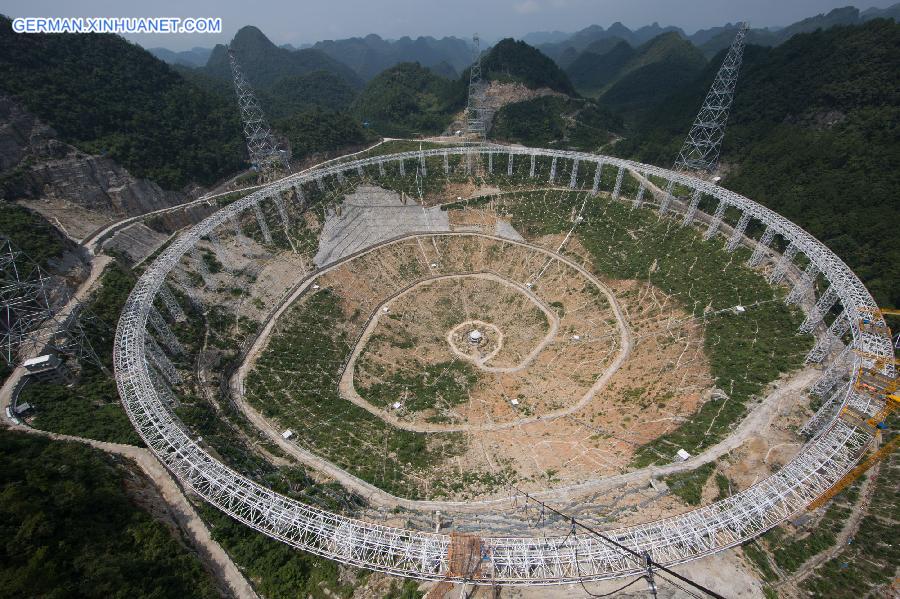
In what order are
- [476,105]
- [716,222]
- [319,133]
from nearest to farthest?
[716,222]
[319,133]
[476,105]

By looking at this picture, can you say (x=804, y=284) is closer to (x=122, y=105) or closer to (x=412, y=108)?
(x=122, y=105)

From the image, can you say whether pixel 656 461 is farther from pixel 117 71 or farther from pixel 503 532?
pixel 117 71

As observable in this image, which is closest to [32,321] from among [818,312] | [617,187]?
[617,187]

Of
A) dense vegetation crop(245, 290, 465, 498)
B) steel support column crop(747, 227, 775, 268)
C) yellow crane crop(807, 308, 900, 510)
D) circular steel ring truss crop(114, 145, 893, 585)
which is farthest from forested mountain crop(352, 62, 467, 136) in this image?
yellow crane crop(807, 308, 900, 510)

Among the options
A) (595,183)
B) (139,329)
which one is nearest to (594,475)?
(139,329)

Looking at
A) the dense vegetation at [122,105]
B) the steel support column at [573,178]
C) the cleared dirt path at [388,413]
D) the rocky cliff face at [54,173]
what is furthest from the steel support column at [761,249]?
the rocky cliff face at [54,173]

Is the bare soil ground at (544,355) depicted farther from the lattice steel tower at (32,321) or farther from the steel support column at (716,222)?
the lattice steel tower at (32,321)
